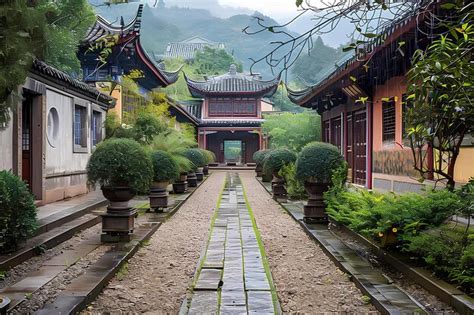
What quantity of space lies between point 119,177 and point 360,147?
868 cm

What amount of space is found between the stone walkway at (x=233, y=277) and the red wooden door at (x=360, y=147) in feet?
Answer: 18.5

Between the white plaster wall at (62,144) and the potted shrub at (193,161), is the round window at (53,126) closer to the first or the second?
the white plaster wall at (62,144)

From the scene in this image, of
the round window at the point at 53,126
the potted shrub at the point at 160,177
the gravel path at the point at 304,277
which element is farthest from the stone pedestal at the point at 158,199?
the gravel path at the point at 304,277

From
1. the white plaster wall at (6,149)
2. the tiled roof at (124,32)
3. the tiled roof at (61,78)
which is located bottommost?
the white plaster wall at (6,149)

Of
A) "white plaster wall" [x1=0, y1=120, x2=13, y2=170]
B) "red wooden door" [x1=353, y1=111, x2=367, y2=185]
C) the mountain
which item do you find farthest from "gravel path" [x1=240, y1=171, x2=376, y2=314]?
the mountain

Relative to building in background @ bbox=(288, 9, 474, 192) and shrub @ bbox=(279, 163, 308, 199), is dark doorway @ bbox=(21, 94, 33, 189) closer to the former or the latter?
building in background @ bbox=(288, 9, 474, 192)

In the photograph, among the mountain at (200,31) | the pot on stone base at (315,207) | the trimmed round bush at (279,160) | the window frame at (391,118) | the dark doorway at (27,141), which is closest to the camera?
the pot on stone base at (315,207)

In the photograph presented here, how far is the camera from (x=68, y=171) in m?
11.4

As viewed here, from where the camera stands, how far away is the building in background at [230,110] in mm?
36375

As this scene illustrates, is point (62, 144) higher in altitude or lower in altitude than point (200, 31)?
lower

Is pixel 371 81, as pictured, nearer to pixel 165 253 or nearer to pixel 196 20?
pixel 165 253

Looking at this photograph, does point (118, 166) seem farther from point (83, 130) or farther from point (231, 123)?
point (231, 123)

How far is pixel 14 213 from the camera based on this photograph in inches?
208

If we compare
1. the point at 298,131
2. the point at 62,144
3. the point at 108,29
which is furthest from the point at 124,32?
the point at 298,131
